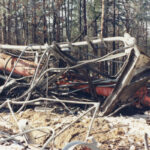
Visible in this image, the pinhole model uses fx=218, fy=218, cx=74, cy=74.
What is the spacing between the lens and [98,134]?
4973mm

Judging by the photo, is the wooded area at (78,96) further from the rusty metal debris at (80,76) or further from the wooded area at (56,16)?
the wooded area at (56,16)

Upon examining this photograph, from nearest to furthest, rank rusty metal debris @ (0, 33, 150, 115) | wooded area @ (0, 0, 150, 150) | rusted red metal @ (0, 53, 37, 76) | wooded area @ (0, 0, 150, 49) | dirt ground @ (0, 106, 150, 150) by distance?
1. dirt ground @ (0, 106, 150, 150)
2. wooded area @ (0, 0, 150, 150)
3. rusty metal debris @ (0, 33, 150, 115)
4. rusted red metal @ (0, 53, 37, 76)
5. wooded area @ (0, 0, 150, 49)

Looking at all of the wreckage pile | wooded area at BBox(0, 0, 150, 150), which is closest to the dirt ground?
wooded area at BBox(0, 0, 150, 150)

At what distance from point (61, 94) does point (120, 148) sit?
3285 millimetres

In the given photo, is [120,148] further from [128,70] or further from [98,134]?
[128,70]

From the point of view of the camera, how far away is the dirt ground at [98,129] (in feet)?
14.8

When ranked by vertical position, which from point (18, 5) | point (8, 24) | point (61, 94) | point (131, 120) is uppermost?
point (18, 5)

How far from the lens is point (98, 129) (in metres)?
5.32

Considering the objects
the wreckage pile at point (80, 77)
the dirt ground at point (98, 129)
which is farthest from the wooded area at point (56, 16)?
the dirt ground at point (98, 129)

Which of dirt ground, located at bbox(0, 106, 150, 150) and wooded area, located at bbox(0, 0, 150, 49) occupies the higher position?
wooded area, located at bbox(0, 0, 150, 49)

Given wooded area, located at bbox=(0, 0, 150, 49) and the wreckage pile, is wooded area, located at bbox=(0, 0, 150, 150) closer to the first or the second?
the wreckage pile

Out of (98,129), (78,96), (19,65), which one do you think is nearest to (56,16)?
(19,65)

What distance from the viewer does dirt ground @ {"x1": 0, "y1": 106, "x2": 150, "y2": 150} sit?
451 centimetres

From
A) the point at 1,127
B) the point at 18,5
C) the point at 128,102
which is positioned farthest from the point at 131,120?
the point at 18,5
